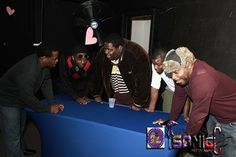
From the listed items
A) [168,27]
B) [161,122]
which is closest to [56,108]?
[161,122]

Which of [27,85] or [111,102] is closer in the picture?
[27,85]

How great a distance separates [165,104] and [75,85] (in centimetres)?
111

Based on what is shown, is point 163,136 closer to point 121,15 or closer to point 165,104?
point 165,104

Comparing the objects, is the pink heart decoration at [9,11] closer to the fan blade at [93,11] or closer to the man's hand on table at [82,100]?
the fan blade at [93,11]

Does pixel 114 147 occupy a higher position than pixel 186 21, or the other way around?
pixel 186 21

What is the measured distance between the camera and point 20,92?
7.08 ft

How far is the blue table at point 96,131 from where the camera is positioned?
1885 millimetres

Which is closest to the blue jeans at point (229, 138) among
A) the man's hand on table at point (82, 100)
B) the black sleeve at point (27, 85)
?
the man's hand on table at point (82, 100)

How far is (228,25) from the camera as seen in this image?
297 cm

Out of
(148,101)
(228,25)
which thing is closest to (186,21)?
(228,25)

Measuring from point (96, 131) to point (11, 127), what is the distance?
0.87 metres

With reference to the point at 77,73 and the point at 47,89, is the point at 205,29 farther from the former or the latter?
the point at 47,89

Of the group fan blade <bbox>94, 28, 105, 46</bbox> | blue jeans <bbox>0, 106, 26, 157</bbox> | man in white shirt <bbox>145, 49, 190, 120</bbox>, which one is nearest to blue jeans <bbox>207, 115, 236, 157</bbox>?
man in white shirt <bbox>145, 49, 190, 120</bbox>

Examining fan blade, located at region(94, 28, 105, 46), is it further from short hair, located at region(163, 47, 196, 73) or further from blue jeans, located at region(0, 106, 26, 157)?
short hair, located at region(163, 47, 196, 73)
